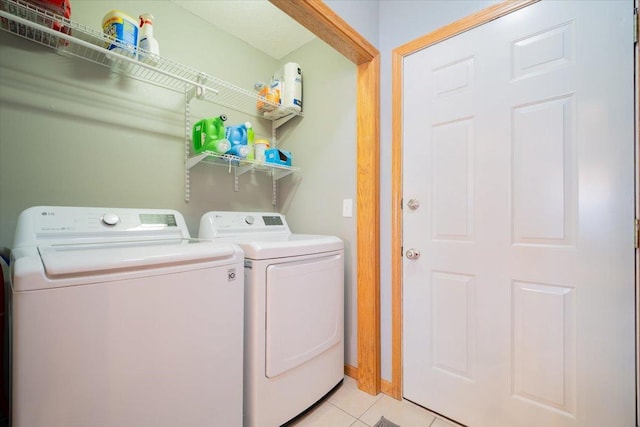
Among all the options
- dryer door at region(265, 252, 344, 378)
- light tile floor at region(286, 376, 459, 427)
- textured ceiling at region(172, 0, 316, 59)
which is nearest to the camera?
dryer door at region(265, 252, 344, 378)

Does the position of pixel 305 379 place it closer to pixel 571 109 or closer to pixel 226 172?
pixel 226 172

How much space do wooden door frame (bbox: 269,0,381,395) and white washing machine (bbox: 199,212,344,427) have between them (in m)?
0.14

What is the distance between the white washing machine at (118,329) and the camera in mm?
733

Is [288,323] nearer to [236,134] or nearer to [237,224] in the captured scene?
[237,224]

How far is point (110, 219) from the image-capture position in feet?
4.30

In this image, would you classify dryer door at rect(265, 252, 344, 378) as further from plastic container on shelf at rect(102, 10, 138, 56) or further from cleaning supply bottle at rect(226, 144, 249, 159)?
plastic container on shelf at rect(102, 10, 138, 56)

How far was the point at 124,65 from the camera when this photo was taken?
154 centimetres

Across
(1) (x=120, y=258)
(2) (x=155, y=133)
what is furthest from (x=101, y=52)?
(1) (x=120, y=258)

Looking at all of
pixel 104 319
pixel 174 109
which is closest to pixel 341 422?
pixel 104 319

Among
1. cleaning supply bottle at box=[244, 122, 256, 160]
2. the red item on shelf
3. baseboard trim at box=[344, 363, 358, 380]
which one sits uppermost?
the red item on shelf

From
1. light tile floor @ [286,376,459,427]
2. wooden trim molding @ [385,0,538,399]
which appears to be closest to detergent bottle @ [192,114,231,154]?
wooden trim molding @ [385,0,538,399]

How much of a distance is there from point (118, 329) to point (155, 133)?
130 cm

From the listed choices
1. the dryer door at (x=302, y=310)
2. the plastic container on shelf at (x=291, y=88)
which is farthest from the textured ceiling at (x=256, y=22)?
the dryer door at (x=302, y=310)

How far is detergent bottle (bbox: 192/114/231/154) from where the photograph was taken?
165 cm
